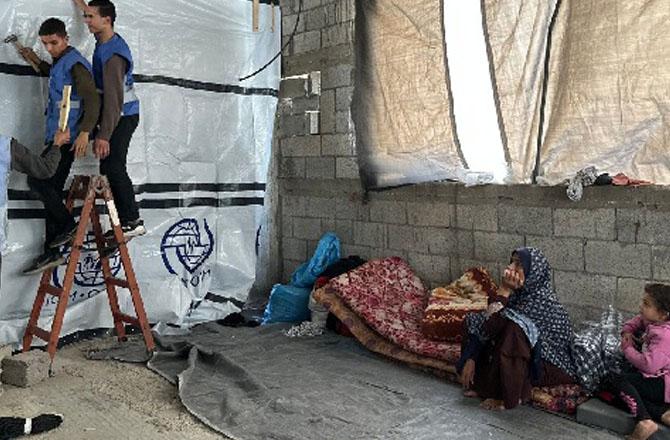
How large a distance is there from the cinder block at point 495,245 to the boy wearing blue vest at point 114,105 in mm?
2244

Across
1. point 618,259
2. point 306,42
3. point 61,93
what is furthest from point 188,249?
point 618,259

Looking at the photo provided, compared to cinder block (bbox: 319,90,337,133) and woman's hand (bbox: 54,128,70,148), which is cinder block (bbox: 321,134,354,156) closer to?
cinder block (bbox: 319,90,337,133)

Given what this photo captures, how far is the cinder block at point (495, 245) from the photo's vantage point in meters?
4.28

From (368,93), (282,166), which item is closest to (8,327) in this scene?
(282,166)

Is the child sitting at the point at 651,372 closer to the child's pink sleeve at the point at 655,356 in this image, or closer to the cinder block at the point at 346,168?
the child's pink sleeve at the point at 655,356

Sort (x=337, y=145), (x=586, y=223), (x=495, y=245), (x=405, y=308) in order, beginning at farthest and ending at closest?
1. (x=337, y=145)
2. (x=405, y=308)
3. (x=495, y=245)
4. (x=586, y=223)

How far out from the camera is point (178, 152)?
5094 millimetres

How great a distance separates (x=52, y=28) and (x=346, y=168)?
2350 millimetres

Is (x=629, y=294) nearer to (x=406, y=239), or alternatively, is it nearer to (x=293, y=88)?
(x=406, y=239)

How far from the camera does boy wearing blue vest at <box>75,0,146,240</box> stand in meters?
4.17

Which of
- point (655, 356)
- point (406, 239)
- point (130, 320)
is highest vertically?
point (406, 239)

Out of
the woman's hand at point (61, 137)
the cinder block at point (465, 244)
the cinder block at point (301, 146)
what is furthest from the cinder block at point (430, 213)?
the woman's hand at point (61, 137)

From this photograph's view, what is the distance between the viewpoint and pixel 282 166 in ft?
19.6

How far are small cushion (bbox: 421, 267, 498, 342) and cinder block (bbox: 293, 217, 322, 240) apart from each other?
59.0 inches
